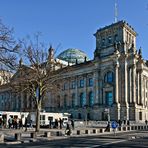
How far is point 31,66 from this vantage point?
44.6 metres

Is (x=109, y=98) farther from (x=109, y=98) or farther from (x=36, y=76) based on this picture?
(x=36, y=76)

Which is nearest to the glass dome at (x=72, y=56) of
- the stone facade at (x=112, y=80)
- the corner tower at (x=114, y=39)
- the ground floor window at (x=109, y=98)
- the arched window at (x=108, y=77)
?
the stone facade at (x=112, y=80)

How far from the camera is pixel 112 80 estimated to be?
93938mm

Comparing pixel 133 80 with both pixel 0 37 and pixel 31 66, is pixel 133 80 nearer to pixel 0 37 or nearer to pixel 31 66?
pixel 31 66

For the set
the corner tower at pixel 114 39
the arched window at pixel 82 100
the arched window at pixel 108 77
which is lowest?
the arched window at pixel 82 100

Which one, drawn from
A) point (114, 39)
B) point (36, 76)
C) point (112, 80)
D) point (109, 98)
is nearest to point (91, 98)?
point (109, 98)

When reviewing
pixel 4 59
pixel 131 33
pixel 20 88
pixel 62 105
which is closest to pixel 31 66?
pixel 20 88

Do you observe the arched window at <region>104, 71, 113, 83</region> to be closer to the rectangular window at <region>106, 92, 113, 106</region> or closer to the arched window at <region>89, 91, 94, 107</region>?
the rectangular window at <region>106, 92, 113, 106</region>

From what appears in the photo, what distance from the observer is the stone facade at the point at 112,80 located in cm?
8925

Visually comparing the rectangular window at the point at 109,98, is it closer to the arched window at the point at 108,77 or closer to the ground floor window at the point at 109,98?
the ground floor window at the point at 109,98

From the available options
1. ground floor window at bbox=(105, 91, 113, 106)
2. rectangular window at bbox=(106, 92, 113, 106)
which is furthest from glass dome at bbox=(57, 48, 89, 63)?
rectangular window at bbox=(106, 92, 113, 106)

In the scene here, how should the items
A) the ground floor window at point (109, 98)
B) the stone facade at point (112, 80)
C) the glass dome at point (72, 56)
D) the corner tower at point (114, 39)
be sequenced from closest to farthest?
the stone facade at point (112, 80) < the ground floor window at point (109, 98) < the corner tower at point (114, 39) < the glass dome at point (72, 56)

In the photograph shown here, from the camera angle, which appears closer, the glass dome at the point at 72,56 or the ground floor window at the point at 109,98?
the ground floor window at the point at 109,98

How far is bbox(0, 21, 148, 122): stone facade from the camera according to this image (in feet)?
293
